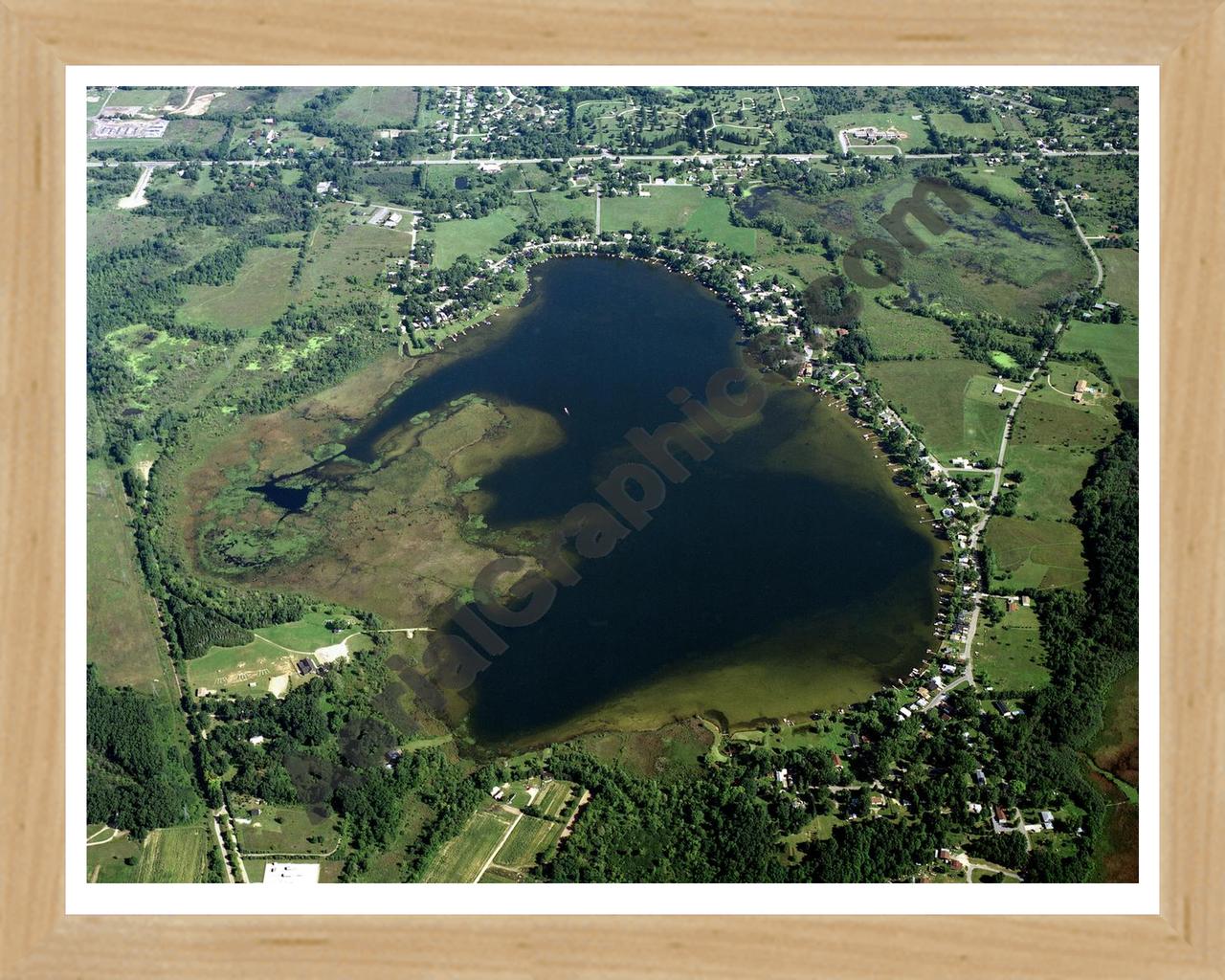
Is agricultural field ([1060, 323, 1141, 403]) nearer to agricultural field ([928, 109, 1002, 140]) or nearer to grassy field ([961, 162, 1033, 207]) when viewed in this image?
grassy field ([961, 162, 1033, 207])

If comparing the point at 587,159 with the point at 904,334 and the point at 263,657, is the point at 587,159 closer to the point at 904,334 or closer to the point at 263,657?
the point at 904,334

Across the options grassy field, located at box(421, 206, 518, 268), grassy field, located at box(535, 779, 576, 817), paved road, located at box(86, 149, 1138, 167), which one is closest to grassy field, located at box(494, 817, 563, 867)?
grassy field, located at box(535, 779, 576, 817)

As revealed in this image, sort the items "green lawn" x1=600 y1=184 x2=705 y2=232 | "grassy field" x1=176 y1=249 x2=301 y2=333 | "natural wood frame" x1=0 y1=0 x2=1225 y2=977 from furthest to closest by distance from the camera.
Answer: "green lawn" x1=600 y1=184 x2=705 y2=232 → "grassy field" x1=176 y1=249 x2=301 y2=333 → "natural wood frame" x1=0 y1=0 x2=1225 y2=977

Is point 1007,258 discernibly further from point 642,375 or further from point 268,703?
point 268,703

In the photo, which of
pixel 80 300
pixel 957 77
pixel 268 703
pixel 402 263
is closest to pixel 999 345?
pixel 402 263

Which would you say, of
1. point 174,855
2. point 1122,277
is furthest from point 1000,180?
point 174,855
